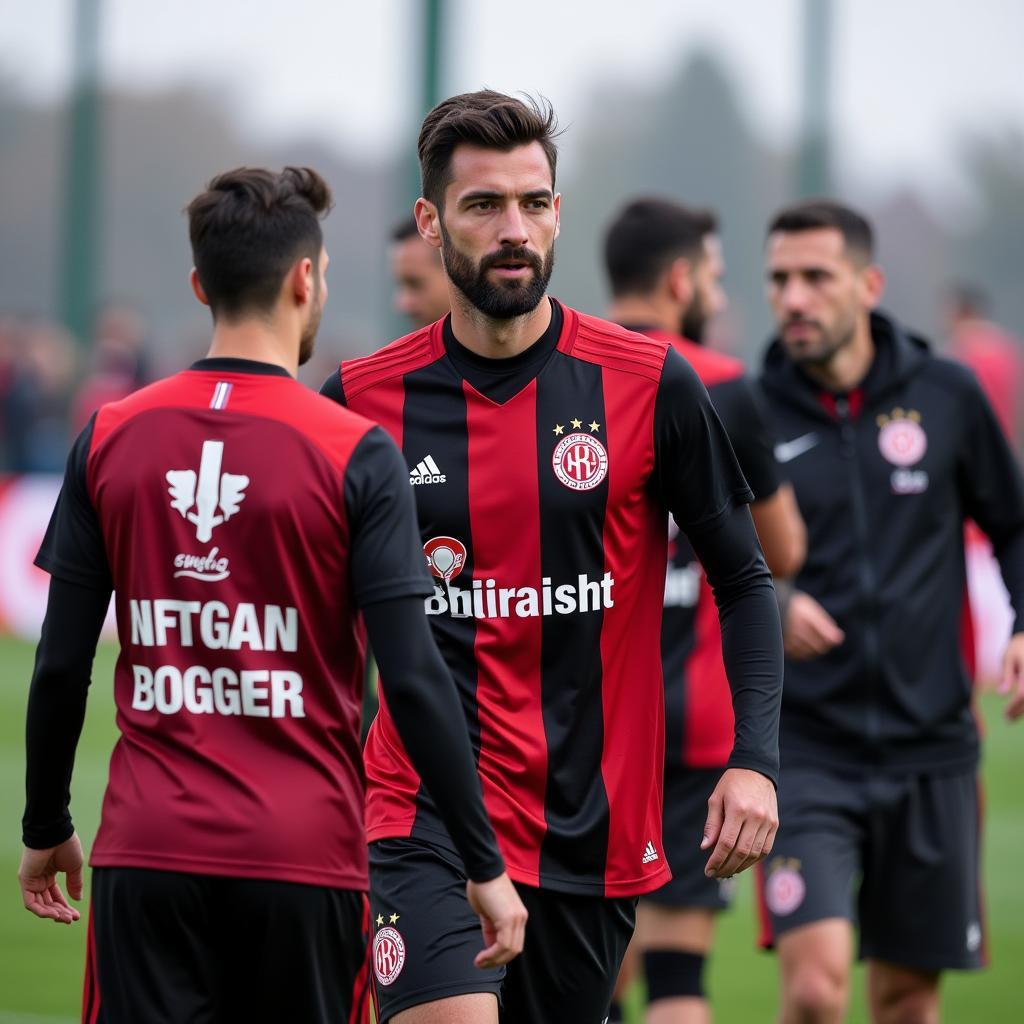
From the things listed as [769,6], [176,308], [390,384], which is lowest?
[390,384]

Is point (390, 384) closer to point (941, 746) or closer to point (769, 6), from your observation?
point (941, 746)

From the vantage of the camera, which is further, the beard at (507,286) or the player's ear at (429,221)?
the player's ear at (429,221)

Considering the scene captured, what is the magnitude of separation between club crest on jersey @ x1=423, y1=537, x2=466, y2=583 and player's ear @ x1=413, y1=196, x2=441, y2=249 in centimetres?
65

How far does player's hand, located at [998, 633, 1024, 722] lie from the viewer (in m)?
5.15

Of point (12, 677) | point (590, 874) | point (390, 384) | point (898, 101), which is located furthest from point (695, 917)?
point (898, 101)

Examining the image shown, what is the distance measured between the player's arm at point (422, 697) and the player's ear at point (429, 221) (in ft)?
3.07

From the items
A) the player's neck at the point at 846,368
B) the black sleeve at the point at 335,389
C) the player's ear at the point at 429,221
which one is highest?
the player's neck at the point at 846,368

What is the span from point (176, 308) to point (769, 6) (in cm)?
787

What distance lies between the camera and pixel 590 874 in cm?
382

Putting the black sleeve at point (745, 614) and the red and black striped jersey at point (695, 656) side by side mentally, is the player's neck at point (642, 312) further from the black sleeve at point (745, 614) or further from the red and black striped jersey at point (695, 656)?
the black sleeve at point (745, 614)

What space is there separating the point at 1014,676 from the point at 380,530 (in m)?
2.57

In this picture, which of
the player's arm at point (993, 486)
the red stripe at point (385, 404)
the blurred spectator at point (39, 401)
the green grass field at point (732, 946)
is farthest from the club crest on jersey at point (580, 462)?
the blurred spectator at point (39, 401)

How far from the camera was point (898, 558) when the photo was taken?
5.55m

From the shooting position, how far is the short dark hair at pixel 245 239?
3418 mm
